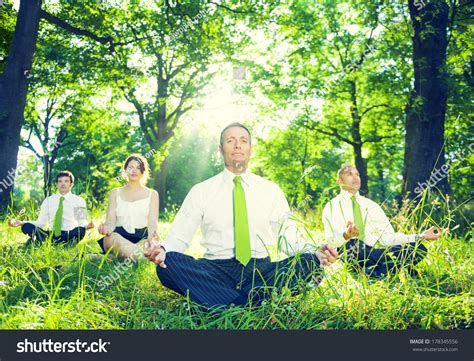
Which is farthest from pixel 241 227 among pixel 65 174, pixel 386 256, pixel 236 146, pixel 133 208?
pixel 65 174

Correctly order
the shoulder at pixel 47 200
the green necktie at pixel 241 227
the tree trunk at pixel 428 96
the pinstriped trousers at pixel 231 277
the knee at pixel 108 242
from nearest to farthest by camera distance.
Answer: the pinstriped trousers at pixel 231 277 → the green necktie at pixel 241 227 → the tree trunk at pixel 428 96 → the shoulder at pixel 47 200 → the knee at pixel 108 242

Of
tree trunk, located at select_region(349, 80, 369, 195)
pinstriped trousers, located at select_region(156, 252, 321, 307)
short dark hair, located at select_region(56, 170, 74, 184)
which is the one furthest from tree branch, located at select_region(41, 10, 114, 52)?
tree trunk, located at select_region(349, 80, 369, 195)

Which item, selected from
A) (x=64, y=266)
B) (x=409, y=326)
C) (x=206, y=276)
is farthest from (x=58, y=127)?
(x=409, y=326)

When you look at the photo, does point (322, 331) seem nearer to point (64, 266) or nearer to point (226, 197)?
point (226, 197)

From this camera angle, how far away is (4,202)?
4367 millimetres

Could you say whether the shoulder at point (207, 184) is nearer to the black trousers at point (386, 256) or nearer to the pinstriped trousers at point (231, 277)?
the pinstriped trousers at point (231, 277)

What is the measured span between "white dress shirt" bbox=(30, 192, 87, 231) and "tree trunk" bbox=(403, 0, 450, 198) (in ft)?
12.9

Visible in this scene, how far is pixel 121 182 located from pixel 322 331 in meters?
4.40

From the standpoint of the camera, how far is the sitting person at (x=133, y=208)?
18.3 feet

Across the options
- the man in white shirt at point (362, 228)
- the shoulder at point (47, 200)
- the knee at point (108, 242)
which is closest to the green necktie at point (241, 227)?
the man in white shirt at point (362, 228)

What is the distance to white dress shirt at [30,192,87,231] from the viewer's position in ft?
17.4

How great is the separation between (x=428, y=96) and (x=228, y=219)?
2.95 meters

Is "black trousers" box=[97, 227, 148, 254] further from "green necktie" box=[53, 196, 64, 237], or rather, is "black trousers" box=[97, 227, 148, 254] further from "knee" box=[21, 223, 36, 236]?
"knee" box=[21, 223, 36, 236]

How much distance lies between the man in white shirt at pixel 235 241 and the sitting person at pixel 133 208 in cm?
194
